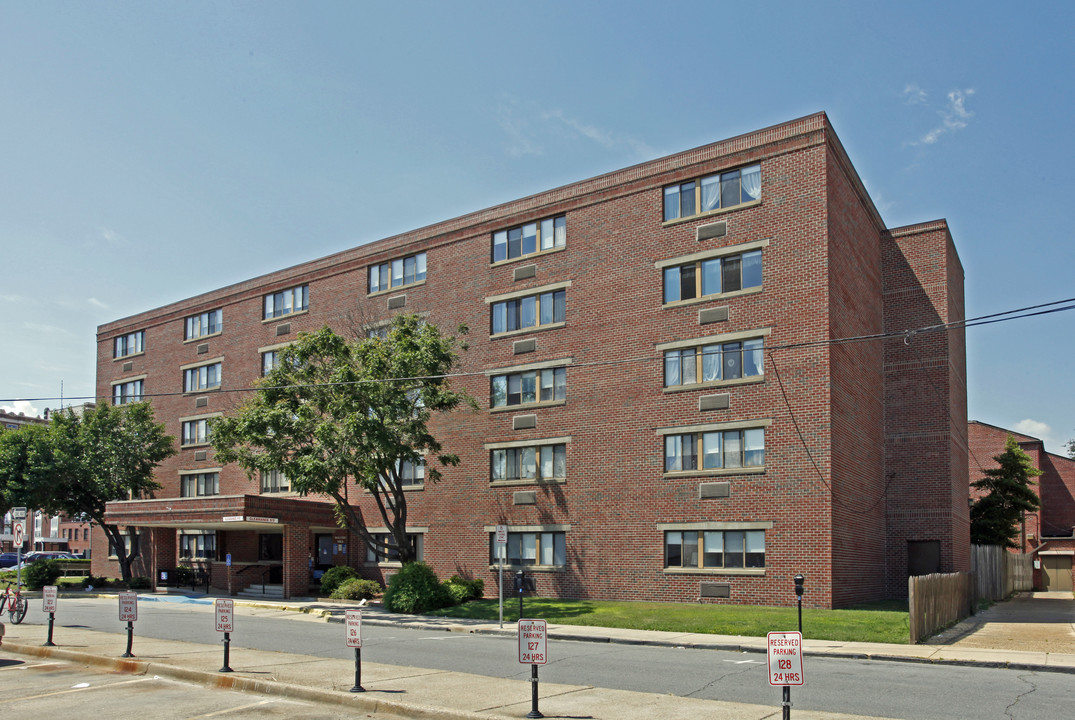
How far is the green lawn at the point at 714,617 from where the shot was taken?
2262cm

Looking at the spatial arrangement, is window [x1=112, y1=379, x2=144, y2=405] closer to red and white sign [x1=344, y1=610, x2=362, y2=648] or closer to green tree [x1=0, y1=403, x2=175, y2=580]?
green tree [x1=0, y1=403, x2=175, y2=580]

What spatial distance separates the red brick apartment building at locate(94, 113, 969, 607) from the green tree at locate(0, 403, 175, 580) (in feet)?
16.7

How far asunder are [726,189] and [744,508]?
1051cm

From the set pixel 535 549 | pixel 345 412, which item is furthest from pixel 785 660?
pixel 535 549

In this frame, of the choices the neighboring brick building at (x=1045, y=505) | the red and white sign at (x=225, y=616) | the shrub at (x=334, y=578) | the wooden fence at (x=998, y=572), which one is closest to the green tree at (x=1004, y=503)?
the wooden fence at (x=998, y=572)

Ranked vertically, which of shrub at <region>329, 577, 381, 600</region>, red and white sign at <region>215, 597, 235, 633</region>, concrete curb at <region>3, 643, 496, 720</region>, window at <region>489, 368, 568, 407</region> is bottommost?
shrub at <region>329, 577, 381, 600</region>

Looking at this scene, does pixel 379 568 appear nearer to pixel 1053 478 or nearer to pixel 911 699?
pixel 911 699

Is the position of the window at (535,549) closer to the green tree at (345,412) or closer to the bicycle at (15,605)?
the green tree at (345,412)

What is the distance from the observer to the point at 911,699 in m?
13.4

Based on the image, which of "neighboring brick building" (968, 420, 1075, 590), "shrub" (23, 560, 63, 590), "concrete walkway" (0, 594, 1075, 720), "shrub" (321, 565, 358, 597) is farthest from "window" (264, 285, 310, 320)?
"neighboring brick building" (968, 420, 1075, 590)

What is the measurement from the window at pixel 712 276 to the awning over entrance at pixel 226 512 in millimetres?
16670

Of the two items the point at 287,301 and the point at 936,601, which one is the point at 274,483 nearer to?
the point at 287,301

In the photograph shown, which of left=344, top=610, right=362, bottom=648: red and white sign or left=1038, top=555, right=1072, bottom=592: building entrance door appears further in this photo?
left=1038, top=555, right=1072, bottom=592: building entrance door

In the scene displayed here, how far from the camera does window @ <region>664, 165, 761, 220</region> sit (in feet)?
103
